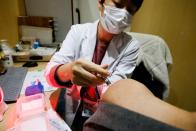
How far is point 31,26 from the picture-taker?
1901 mm

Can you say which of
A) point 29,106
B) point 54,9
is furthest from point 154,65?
point 54,9

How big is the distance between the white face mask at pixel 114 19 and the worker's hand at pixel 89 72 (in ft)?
1.47

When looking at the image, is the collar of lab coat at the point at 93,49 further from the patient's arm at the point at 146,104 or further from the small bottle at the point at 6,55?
the patient's arm at the point at 146,104

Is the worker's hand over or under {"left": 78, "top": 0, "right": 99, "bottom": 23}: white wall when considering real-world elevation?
under

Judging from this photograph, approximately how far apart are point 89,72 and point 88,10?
4.89ft

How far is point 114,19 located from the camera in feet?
3.67

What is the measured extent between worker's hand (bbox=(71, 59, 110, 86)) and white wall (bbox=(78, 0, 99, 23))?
144 cm

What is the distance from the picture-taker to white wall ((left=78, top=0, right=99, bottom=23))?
2.07m

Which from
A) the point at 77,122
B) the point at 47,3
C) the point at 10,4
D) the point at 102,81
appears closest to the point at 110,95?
the point at 102,81

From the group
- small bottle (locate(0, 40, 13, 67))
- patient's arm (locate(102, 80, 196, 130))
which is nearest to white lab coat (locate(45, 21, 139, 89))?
small bottle (locate(0, 40, 13, 67))

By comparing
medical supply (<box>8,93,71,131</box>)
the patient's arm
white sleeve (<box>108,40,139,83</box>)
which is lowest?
medical supply (<box>8,93,71,131</box>)

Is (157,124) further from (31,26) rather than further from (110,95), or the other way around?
(31,26)

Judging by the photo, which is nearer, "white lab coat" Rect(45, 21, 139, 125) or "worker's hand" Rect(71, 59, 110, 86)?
"worker's hand" Rect(71, 59, 110, 86)

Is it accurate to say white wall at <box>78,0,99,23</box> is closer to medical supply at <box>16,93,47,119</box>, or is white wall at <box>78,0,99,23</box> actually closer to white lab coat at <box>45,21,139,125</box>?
white lab coat at <box>45,21,139,125</box>
